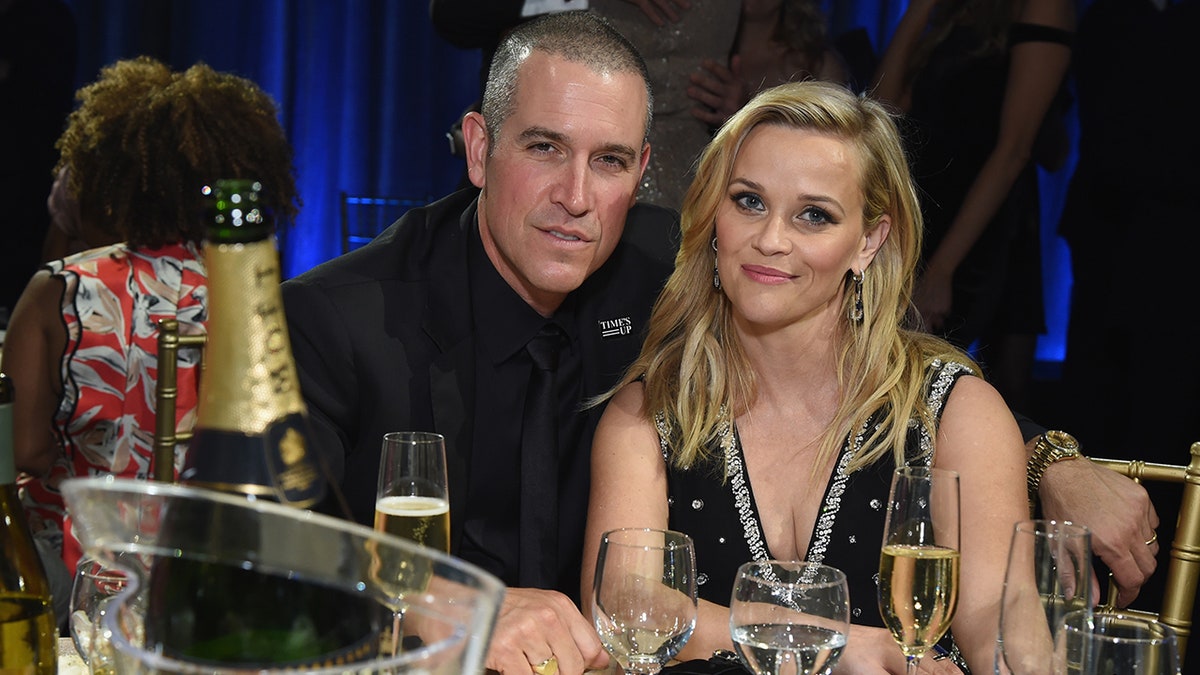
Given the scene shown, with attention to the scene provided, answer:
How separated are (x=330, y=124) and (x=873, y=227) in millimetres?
4742

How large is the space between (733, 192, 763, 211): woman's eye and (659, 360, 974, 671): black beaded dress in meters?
0.37

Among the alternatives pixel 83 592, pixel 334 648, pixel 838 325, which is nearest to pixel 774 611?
pixel 334 648

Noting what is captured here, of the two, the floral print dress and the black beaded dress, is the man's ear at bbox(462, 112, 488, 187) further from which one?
the floral print dress

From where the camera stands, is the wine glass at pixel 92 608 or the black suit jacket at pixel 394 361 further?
the black suit jacket at pixel 394 361

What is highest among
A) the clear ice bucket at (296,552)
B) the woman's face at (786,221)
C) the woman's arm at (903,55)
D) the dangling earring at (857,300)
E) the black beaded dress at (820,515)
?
the woman's arm at (903,55)

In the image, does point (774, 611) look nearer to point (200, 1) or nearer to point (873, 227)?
point (873, 227)

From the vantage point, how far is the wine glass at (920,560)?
1222 mm

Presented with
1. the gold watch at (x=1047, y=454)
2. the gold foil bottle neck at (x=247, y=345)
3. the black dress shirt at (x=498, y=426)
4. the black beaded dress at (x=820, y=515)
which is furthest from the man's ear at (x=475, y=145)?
the gold foil bottle neck at (x=247, y=345)

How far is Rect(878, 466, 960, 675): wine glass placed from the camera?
1222 millimetres

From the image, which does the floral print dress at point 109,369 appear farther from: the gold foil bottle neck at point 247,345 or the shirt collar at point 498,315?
the gold foil bottle neck at point 247,345

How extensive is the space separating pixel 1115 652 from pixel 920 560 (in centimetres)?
25

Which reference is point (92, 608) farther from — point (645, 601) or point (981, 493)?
point (981, 493)

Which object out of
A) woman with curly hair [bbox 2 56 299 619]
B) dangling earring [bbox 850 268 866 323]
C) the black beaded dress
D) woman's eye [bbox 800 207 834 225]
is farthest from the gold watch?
woman with curly hair [bbox 2 56 299 619]

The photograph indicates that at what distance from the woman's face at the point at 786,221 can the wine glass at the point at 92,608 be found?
1.09m
